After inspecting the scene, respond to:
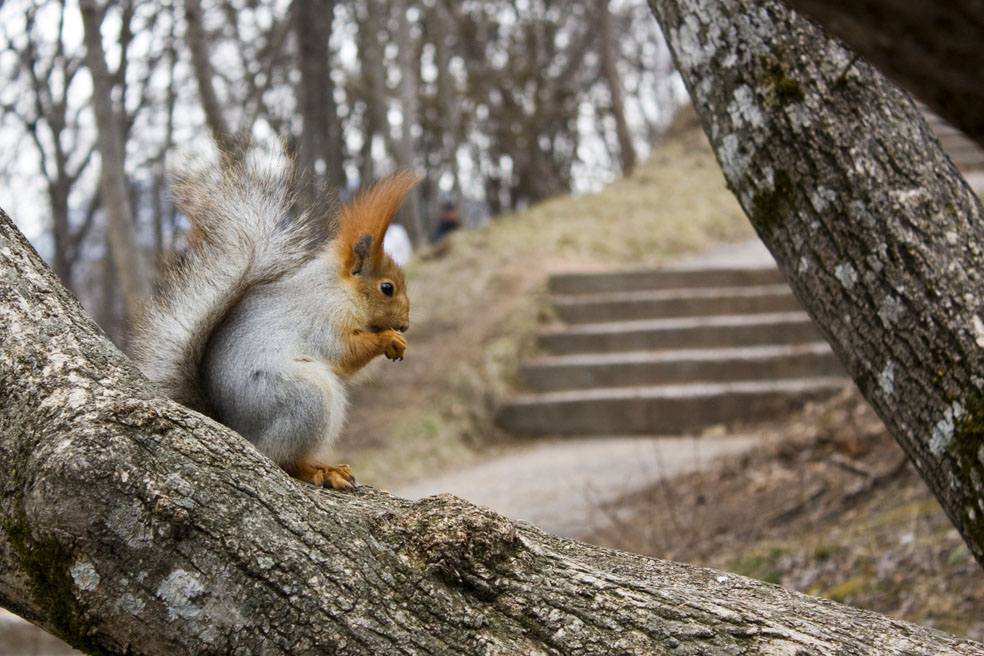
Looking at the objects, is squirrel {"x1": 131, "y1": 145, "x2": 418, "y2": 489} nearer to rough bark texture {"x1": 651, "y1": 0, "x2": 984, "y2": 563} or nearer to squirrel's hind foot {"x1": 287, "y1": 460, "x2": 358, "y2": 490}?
squirrel's hind foot {"x1": 287, "y1": 460, "x2": 358, "y2": 490}

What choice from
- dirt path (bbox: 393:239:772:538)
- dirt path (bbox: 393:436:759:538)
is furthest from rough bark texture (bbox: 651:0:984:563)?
dirt path (bbox: 393:436:759:538)

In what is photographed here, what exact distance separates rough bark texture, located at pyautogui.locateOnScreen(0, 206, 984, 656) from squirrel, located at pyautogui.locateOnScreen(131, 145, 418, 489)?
0.57 m

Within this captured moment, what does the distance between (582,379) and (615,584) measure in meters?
→ 7.26

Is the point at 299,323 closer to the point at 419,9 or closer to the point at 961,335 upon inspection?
the point at 961,335

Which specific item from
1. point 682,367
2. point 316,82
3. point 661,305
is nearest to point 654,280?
point 661,305

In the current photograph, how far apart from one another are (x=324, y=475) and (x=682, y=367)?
681 centimetres

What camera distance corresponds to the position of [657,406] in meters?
8.38

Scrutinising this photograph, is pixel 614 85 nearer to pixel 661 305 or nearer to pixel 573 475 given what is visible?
pixel 661 305

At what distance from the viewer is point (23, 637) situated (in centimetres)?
666

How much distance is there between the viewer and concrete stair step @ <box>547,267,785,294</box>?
1012cm

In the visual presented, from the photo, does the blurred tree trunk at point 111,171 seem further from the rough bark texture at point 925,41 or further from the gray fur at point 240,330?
the rough bark texture at point 925,41

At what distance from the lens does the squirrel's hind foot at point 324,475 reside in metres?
2.34

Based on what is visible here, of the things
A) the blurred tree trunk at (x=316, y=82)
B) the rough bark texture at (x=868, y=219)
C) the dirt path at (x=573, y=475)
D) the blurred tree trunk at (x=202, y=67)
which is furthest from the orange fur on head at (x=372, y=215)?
the blurred tree trunk at (x=316, y=82)

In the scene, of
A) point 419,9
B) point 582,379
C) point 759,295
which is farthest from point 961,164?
point 419,9
